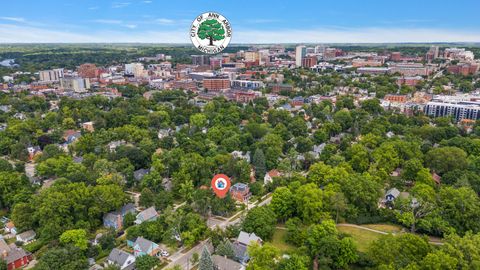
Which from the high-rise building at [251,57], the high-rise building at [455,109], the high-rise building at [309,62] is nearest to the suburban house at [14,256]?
the high-rise building at [455,109]

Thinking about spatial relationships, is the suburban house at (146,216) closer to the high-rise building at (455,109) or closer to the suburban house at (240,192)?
the suburban house at (240,192)

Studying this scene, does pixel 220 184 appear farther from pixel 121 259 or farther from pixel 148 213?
pixel 121 259

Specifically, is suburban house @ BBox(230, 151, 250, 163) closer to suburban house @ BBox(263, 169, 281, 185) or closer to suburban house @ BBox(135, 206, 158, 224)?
suburban house @ BBox(263, 169, 281, 185)

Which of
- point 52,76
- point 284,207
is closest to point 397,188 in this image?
point 284,207

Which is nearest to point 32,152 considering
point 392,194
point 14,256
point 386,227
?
point 14,256

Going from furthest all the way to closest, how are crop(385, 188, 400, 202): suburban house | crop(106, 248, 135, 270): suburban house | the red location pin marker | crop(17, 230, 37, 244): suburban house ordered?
crop(385, 188, 400, 202): suburban house → the red location pin marker → crop(17, 230, 37, 244): suburban house → crop(106, 248, 135, 270): suburban house

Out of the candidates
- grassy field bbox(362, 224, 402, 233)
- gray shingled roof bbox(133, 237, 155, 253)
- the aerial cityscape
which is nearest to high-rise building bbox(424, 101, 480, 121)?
the aerial cityscape

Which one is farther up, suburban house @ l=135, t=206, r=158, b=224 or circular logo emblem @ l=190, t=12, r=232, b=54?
circular logo emblem @ l=190, t=12, r=232, b=54
